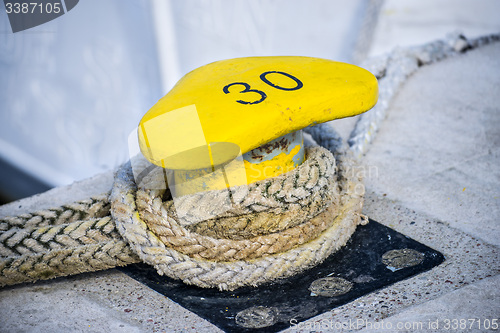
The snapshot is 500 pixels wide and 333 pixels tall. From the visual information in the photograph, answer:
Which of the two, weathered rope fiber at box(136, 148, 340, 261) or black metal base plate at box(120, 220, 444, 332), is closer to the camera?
black metal base plate at box(120, 220, 444, 332)

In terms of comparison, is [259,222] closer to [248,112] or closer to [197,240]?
[197,240]

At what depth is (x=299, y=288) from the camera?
127 centimetres

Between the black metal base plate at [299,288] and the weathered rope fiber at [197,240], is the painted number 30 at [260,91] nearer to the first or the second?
the weathered rope fiber at [197,240]

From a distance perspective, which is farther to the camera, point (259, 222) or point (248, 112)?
point (259, 222)

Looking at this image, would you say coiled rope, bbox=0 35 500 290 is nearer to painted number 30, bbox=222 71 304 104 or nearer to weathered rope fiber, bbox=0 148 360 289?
weathered rope fiber, bbox=0 148 360 289

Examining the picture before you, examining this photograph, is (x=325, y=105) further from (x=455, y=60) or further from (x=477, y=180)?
(x=455, y=60)

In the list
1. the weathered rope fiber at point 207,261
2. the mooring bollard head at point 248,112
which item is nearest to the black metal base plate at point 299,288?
the weathered rope fiber at point 207,261

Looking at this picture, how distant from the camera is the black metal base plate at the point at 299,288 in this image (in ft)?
3.91

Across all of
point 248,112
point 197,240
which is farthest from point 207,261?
point 248,112

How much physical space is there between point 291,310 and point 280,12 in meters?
1.74

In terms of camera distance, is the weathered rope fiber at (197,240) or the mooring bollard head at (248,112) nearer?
the mooring bollard head at (248,112)

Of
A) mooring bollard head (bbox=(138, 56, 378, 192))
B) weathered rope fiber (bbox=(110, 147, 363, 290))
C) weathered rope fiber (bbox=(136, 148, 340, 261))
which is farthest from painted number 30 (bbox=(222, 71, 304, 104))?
weathered rope fiber (bbox=(110, 147, 363, 290))

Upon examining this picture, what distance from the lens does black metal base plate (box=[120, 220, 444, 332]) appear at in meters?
1.19

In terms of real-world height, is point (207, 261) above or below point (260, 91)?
below
